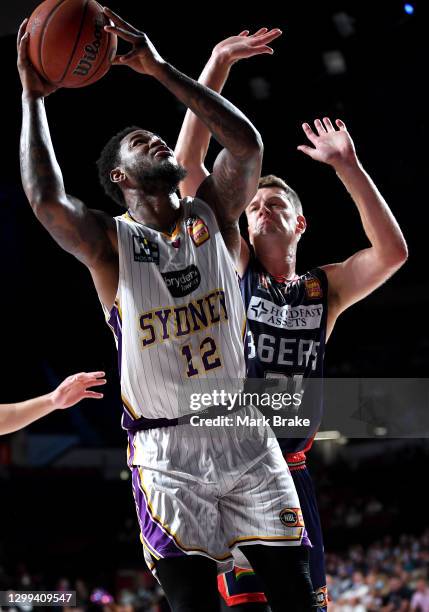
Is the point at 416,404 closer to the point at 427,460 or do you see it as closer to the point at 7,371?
the point at 7,371

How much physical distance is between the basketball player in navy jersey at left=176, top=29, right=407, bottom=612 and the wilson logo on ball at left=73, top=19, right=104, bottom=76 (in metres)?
0.65

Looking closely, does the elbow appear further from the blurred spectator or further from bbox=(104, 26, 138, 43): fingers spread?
the blurred spectator

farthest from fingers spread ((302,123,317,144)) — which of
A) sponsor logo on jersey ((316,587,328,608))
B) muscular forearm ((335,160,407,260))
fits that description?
sponsor logo on jersey ((316,587,328,608))

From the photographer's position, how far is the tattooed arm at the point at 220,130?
2.78m

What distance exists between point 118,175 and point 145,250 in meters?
0.38

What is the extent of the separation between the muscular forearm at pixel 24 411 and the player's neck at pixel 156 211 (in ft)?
3.21

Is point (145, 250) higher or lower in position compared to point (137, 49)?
lower

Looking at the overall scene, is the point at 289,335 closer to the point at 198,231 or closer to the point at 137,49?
the point at 198,231

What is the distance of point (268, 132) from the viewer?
35.6 feet

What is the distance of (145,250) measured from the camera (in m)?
2.80

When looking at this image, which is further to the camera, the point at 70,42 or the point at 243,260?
the point at 243,260

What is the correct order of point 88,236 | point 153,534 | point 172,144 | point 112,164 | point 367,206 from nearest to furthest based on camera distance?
1. point 153,534
2. point 88,236
3. point 112,164
4. point 367,206
5. point 172,144

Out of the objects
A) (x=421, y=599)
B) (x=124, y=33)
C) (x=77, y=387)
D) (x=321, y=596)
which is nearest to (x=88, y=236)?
(x=124, y=33)

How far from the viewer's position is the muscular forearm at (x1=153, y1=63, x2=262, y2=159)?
9.28 ft
